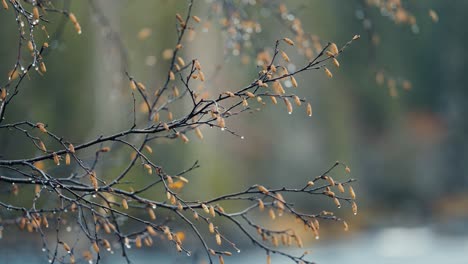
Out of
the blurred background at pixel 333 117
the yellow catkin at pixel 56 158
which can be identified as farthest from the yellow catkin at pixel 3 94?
the blurred background at pixel 333 117

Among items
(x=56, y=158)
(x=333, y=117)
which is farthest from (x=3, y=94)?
(x=333, y=117)

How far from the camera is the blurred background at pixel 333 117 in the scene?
10719mm

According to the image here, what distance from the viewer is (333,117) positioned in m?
14.8

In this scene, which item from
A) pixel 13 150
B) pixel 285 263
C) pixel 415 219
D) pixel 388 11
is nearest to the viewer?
pixel 388 11

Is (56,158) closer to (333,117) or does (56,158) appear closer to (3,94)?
(3,94)

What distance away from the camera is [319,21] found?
14.4 metres

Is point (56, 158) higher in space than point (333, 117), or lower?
lower

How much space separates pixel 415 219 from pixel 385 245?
108 inches

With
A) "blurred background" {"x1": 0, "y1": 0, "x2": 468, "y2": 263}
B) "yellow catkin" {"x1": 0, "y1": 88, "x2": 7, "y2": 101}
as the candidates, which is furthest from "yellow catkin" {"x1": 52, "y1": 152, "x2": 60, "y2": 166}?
"blurred background" {"x1": 0, "y1": 0, "x2": 468, "y2": 263}

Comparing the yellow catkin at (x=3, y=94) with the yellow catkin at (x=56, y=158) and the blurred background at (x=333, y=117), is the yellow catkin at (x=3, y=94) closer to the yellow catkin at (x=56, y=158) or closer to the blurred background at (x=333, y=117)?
the yellow catkin at (x=56, y=158)

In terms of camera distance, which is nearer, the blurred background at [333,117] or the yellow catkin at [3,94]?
the yellow catkin at [3,94]

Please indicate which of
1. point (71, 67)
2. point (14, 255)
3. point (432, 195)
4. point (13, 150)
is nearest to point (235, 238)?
point (71, 67)

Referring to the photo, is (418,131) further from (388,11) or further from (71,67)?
(388,11)

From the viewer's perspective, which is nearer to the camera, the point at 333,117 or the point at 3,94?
the point at 3,94
